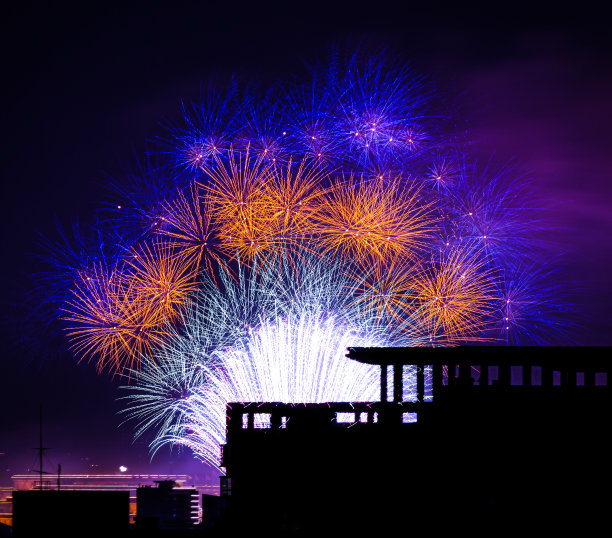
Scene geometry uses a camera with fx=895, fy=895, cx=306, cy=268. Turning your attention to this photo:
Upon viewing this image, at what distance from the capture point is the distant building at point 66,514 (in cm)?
1416

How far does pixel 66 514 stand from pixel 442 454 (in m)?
5.99

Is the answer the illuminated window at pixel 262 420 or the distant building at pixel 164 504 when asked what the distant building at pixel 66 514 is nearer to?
the illuminated window at pixel 262 420

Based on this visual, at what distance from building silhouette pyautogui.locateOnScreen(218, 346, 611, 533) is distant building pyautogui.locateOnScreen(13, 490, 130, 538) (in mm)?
1803

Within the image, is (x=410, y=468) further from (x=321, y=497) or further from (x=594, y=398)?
(x=594, y=398)

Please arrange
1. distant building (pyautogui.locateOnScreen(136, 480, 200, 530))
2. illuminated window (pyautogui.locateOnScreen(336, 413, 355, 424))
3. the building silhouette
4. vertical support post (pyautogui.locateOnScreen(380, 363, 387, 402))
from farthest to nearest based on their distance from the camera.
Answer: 1. distant building (pyautogui.locateOnScreen(136, 480, 200, 530))
2. illuminated window (pyautogui.locateOnScreen(336, 413, 355, 424))
3. vertical support post (pyautogui.locateOnScreen(380, 363, 387, 402))
4. the building silhouette

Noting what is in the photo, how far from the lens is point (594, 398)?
13094 mm

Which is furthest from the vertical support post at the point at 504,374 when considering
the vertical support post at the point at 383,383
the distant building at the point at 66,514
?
the distant building at the point at 66,514

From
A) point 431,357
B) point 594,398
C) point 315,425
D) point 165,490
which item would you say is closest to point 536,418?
point 594,398

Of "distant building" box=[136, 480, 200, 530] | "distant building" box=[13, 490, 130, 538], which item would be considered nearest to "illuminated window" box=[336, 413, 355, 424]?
"distant building" box=[13, 490, 130, 538]

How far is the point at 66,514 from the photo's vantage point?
46.5 feet

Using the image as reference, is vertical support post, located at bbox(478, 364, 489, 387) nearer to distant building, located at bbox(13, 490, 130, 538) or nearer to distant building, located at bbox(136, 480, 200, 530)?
distant building, located at bbox(13, 490, 130, 538)

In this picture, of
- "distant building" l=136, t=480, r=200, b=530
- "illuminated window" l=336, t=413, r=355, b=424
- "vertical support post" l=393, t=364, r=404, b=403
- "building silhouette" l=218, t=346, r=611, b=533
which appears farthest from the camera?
"distant building" l=136, t=480, r=200, b=530

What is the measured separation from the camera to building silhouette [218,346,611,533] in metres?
13.2

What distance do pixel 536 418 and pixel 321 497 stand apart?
358cm
